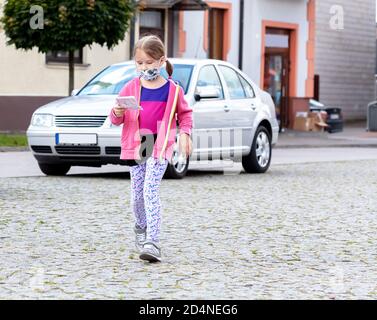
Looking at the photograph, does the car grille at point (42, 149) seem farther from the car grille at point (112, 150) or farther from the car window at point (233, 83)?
the car window at point (233, 83)

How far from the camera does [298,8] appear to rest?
1543 inches

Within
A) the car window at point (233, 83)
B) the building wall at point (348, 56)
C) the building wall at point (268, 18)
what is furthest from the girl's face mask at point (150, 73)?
the building wall at point (348, 56)

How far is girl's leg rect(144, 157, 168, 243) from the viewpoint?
321 inches

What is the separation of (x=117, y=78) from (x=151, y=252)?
333 inches

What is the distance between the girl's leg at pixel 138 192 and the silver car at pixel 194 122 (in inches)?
247

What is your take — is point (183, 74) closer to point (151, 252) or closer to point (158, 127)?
point (158, 127)

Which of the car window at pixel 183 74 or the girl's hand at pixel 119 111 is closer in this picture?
the girl's hand at pixel 119 111

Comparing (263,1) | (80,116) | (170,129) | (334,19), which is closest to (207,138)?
(80,116)

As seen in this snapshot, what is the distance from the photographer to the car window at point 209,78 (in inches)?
656

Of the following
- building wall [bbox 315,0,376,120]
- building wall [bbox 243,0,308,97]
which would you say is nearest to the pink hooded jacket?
building wall [bbox 243,0,308,97]

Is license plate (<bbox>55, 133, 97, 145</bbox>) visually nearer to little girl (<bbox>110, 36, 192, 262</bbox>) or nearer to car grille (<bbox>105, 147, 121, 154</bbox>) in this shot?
car grille (<bbox>105, 147, 121, 154</bbox>)

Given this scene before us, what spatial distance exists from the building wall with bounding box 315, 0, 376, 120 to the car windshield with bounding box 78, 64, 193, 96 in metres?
32.4

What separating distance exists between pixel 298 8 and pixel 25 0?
15.0m
